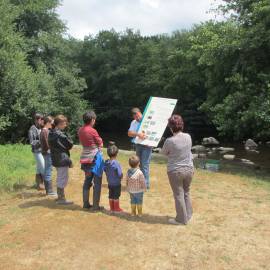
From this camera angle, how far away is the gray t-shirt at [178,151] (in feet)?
24.4

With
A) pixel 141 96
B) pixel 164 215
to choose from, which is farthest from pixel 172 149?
pixel 141 96

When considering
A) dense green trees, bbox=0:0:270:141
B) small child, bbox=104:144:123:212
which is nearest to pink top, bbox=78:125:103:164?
small child, bbox=104:144:123:212

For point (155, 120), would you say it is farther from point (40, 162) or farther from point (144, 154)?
point (40, 162)

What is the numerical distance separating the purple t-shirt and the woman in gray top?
1.14 meters

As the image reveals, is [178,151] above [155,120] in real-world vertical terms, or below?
below

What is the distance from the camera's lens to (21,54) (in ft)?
76.9

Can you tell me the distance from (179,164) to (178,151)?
8.9 inches

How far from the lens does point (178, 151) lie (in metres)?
7.43

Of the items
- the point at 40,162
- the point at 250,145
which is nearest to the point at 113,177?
the point at 40,162

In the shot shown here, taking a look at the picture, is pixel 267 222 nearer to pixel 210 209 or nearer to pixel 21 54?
pixel 210 209

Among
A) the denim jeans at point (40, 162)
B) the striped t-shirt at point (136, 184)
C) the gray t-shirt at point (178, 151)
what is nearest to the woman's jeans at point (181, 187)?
the gray t-shirt at point (178, 151)

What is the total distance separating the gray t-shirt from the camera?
24.4 ft

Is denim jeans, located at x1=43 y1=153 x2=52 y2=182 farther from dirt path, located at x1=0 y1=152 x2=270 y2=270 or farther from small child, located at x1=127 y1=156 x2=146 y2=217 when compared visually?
small child, located at x1=127 y1=156 x2=146 y2=217

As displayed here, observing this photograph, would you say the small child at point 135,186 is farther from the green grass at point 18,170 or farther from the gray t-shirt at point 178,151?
the green grass at point 18,170
